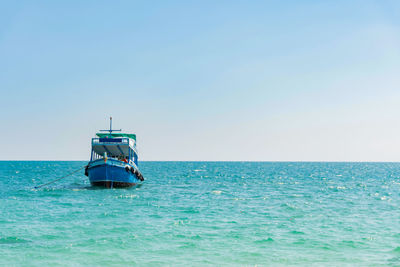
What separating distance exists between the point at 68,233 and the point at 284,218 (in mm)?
12055

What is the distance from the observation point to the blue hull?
120ft

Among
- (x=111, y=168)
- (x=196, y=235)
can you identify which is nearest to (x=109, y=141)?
(x=111, y=168)

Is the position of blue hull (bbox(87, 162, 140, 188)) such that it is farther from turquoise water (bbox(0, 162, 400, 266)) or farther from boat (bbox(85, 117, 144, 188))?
turquoise water (bbox(0, 162, 400, 266))

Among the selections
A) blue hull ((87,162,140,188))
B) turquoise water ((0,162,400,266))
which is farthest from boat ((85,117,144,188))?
turquoise water ((0,162,400,266))

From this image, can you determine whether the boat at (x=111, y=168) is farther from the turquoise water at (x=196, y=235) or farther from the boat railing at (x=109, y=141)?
the turquoise water at (x=196, y=235)

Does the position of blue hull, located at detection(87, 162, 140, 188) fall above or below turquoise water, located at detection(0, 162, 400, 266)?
above

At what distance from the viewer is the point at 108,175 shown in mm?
36719

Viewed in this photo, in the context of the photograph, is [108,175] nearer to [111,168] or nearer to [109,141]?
[111,168]

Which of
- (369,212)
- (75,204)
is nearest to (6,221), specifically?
(75,204)

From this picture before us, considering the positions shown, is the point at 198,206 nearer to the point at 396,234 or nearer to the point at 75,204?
the point at 75,204

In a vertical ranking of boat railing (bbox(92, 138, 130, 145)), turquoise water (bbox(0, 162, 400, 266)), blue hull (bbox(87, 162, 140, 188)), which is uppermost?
boat railing (bbox(92, 138, 130, 145))

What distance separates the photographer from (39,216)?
69.2 feet

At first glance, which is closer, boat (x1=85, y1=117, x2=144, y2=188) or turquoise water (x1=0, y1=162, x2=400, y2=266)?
turquoise water (x1=0, y1=162, x2=400, y2=266)

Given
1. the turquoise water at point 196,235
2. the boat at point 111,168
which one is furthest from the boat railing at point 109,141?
the turquoise water at point 196,235
